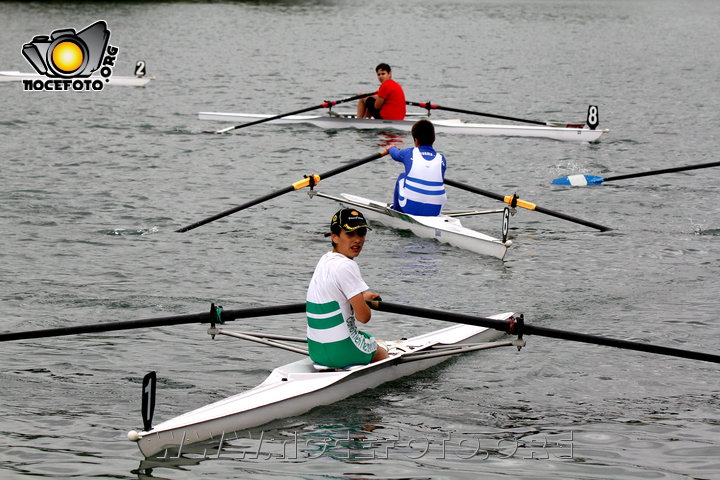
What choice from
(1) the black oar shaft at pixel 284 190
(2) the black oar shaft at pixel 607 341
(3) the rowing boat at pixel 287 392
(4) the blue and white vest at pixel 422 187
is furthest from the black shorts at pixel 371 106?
(2) the black oar shaft at pixel 607 341

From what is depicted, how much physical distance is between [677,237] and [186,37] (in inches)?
1704

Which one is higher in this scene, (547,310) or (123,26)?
(123,26)

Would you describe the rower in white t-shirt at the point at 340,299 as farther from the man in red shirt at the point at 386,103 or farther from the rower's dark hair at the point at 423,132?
the man in red shirt at the point at 386,103

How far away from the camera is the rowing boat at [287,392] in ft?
29.0

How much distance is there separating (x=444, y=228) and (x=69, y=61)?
2726 centimetres

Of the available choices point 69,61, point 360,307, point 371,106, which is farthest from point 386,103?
point 69,61

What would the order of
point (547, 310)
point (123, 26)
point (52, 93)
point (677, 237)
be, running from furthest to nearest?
point (123, 26) → point (52, 93) → point (677, 237) → point (547, 310)

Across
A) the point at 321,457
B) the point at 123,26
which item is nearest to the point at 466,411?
the point at 321,457

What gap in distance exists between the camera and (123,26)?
204 feet

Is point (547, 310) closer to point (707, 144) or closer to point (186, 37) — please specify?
point (707, 144)

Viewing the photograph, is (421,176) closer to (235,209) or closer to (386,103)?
(235,209)

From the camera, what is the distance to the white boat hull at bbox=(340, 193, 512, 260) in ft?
53.6

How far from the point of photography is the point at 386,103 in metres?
26.5

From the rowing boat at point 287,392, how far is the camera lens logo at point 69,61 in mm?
27773
